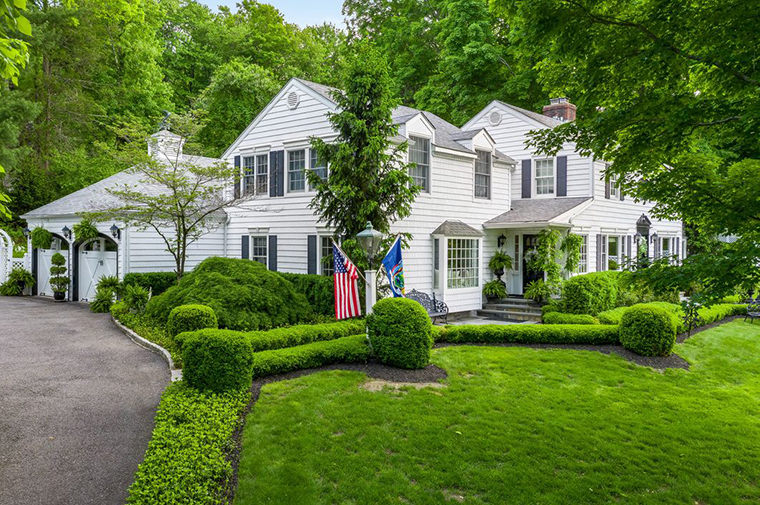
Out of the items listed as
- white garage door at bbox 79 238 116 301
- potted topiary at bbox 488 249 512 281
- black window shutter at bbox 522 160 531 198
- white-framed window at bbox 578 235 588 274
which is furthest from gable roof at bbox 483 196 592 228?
white garage door at bbox 79 238 116 301

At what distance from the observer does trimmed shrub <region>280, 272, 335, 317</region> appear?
523 inches

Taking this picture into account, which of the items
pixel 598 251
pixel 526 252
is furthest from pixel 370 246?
pixel 598 251

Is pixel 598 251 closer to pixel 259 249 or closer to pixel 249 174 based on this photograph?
pixel 259 249

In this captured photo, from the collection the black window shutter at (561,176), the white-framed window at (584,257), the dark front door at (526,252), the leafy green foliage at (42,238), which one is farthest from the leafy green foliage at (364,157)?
the leafy green foliage at (42,238)

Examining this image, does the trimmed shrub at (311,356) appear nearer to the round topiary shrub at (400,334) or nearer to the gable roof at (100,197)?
the round topiary shrub at (400,334)

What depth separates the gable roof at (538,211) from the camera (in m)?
15.7

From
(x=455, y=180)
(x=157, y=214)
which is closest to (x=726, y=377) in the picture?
(x=455, y=180)

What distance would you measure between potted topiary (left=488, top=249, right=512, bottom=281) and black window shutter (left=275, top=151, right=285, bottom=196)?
23.8ft

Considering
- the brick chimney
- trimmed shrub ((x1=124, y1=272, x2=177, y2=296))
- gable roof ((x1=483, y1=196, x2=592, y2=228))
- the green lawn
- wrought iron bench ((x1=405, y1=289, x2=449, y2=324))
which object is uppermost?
the brick chimney

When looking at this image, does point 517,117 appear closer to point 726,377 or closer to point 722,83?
point 726,377

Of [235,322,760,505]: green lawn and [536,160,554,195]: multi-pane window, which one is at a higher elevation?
[536,160,554,195]: multi-pane window

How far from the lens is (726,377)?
32.4ft

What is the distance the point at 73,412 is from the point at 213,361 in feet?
6.37

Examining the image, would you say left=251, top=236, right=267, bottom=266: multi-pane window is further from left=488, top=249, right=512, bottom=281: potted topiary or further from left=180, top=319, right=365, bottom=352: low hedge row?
left=488, top=249, right=512, bottom=281: potted topiary
